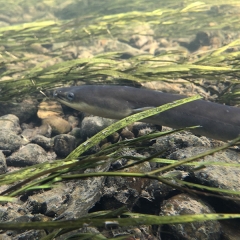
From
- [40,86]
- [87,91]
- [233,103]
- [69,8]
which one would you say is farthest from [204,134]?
[69,8]

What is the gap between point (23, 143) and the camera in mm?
3367

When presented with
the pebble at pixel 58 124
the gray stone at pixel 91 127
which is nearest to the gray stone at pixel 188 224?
the gray stone at pixel 91 127

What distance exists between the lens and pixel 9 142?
3.26 m

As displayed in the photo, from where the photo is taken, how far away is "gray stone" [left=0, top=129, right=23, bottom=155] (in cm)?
321

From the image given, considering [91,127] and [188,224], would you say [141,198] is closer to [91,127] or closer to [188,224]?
[188,224]

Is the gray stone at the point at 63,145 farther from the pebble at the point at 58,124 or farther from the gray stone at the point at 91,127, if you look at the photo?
the pebble at the point at 58,124

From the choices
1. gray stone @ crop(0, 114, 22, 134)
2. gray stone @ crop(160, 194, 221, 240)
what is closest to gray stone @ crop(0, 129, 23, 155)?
gray stone @ crop(0, 114, 22, 134)

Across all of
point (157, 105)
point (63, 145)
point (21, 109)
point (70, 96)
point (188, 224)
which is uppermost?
point (70, 96)

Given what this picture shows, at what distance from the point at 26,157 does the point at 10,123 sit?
0.87 meters

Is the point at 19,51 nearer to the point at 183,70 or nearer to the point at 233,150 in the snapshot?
the point at 183,70

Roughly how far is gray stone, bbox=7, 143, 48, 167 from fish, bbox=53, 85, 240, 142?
0.81 meters

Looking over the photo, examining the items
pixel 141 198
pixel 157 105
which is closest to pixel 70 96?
pixel 157 105

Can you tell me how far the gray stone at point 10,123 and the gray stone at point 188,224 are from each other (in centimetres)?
262

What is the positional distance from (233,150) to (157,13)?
644 cm
